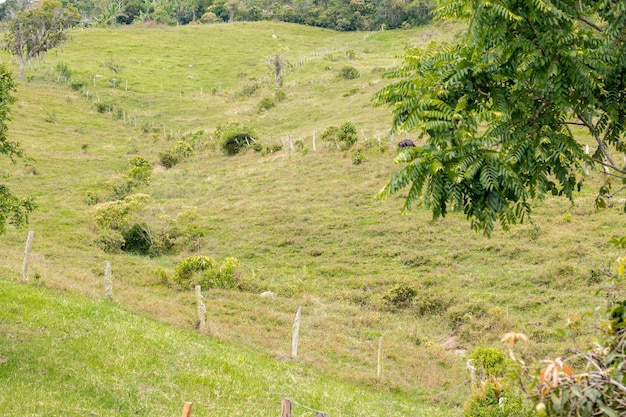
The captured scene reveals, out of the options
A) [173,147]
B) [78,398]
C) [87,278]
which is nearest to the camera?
[78,398]

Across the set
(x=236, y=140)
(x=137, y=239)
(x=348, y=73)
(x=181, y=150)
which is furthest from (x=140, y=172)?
(x=348, y=73)

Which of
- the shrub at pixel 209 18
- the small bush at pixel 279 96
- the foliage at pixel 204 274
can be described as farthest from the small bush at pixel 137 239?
the shrub at pixel 209 18

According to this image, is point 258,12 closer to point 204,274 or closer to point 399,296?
point 204,274

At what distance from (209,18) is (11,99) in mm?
129385

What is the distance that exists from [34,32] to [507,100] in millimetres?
92526

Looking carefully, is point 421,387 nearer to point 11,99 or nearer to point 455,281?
point 455,281

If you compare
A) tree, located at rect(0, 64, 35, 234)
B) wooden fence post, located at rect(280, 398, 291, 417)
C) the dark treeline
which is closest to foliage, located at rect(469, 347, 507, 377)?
wooden fence post, located at rect(280, 398, 291, 417)

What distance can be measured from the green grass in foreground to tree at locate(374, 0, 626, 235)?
24.5 ft

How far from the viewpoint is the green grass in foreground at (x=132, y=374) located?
11414 mm

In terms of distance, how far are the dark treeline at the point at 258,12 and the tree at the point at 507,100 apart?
11347 cm

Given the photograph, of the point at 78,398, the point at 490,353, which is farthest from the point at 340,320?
the point at 78,398

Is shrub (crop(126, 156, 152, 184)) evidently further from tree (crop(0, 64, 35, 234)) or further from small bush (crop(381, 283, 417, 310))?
tree (crop(0, 64, 35, 234))

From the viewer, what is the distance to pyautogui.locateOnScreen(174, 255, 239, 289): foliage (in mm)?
26328

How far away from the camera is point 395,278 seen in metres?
26.5
